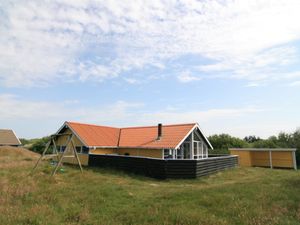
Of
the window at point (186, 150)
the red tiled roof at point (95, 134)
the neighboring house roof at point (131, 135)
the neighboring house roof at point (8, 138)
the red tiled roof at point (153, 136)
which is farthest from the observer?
the neighboring house roof at point (8, 138)

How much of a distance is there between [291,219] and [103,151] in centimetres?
1964

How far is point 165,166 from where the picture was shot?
1727 cm

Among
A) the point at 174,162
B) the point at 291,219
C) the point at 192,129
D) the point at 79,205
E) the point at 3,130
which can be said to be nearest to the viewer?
the point at 291,219

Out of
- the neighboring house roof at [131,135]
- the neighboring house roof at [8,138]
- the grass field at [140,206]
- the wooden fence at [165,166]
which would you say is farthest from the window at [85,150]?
the neighboring house roof at [8,138]

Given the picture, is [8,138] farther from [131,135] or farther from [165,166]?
[165,166]

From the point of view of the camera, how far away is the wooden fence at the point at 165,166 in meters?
17.3

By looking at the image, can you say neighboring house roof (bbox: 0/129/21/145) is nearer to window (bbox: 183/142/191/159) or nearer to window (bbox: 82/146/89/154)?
window (bbox: 82/146/89/154)

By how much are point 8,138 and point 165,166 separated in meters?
48.7

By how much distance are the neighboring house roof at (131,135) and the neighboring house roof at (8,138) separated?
111ft

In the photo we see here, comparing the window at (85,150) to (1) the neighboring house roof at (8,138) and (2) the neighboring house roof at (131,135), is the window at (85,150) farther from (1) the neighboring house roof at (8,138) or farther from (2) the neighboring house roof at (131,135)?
(1) the neighboring house roof at (8,138)

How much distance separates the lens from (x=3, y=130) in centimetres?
5625

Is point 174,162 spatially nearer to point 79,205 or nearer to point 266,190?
point 266,190

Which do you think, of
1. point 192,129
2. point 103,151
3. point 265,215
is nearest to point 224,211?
point 265,215

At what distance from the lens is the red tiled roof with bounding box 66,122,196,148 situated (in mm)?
21733
